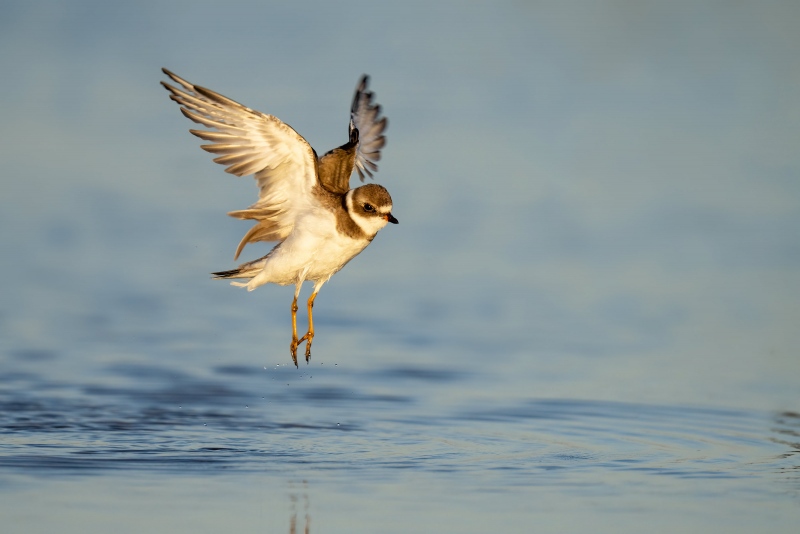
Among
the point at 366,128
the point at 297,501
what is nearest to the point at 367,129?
the point at 366,128

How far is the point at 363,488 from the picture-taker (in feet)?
30.3

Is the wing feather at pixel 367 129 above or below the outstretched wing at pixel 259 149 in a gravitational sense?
above

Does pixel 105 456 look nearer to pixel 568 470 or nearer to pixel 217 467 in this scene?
pixel 217 467

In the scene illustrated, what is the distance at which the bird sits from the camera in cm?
1048

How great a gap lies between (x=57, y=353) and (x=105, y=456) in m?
3.96

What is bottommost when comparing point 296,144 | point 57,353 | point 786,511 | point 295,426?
point 786,511

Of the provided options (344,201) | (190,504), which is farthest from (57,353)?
(190,504)

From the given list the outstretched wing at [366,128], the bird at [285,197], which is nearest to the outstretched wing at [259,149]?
the bird at [285,197]

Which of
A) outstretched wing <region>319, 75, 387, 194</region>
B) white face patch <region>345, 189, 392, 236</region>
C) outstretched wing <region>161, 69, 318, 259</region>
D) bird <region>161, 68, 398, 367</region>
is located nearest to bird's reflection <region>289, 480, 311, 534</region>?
bird <region>161, 68, 398, 367</region>

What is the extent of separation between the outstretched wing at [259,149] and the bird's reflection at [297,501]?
2.55m

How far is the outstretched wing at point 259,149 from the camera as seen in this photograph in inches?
409

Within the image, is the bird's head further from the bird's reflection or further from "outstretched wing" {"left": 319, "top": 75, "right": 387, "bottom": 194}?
the bird's reflection

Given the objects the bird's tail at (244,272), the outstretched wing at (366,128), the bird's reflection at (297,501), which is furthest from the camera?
the outstretched wing at (366,128)

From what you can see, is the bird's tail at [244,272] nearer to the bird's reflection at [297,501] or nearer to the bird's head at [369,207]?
the bird's head at [369,207]
